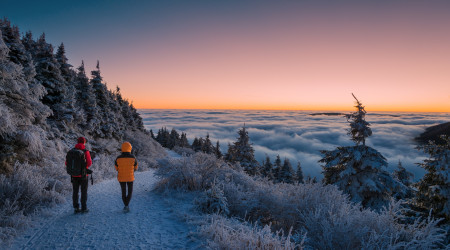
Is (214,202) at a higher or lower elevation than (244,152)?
higher

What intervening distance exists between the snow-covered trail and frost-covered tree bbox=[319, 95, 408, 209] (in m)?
9.96

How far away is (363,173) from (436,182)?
12.4ft

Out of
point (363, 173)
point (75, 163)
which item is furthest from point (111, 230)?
point (363, 173)

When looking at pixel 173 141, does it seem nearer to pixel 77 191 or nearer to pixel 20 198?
pixel 20 198

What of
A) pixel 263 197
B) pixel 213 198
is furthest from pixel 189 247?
pixel 263 197

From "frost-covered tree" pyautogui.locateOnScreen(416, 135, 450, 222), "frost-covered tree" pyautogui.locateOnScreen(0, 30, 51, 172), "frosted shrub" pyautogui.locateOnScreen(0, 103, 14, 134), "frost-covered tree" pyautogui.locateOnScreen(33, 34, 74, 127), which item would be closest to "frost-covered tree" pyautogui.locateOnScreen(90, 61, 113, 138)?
"frost-covered tree" pyautogui.locateOnScreen(33, 34, 74, 127)

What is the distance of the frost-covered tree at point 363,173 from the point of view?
12.0 m

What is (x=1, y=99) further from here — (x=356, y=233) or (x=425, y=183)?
(x=425, y=183)

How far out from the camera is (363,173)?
12.6 metres

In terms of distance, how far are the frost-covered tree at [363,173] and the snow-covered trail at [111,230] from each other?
32.7 feet

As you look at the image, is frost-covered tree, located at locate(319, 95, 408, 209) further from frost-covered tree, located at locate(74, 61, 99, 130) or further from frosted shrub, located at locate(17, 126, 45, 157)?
frost-covered tree, located at locate(74, 61, 99, 130)

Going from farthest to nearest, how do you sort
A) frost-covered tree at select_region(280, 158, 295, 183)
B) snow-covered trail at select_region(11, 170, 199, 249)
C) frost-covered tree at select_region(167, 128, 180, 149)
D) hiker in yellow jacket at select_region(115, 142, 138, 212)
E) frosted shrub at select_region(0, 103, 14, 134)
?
frost-covered tree at select_region(167, 128, 180, 149) < frost-covered tree at select_region(280, 158, 295, 183) < frosted shrub at select_region(0, 103, 14, 134) < hiker in yellow jacket at select_region(115, 142, 138, 212) < snow-covered trail at select_region(11, 170, 199, 249)

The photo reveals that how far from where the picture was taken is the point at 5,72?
6.67 meters

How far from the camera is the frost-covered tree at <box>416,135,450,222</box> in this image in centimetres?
841
